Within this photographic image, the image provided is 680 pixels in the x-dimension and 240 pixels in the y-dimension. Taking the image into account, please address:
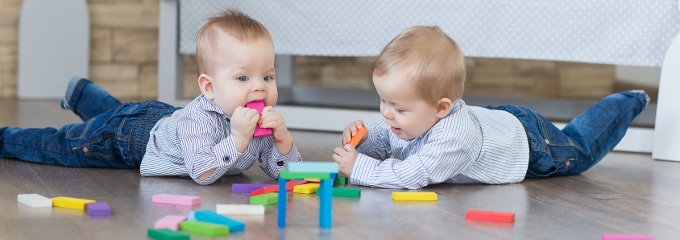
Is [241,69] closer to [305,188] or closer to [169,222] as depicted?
[305,188]

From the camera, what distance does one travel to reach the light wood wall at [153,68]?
309 centimetres

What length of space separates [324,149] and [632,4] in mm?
761

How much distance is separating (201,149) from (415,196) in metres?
0.33

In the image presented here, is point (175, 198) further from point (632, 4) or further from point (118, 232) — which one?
point (632, 4)

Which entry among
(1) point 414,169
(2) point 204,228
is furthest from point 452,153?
(2) point 204,228

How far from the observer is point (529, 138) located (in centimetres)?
160

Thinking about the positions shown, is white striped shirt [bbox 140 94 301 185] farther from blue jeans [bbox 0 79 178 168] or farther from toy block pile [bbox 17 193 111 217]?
toy block pile [bbox 17 193 111 217]

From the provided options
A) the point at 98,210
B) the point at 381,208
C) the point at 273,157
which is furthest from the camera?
the point at 273,157

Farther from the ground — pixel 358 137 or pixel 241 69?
pixel 241 69

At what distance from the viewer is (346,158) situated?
1469 millimetres

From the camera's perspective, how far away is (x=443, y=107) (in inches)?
55.9

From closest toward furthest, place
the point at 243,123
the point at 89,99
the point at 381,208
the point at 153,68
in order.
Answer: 1. the point at 381,208
2. the point at 243,123
3. the point at 89,99
4. the point at 153,68

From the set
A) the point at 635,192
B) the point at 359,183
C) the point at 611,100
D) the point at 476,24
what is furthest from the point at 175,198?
the point at 476,24

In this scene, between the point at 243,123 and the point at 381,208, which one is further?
the point at 243,123
